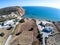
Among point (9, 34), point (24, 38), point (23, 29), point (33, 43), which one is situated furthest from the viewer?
point (23, 29)

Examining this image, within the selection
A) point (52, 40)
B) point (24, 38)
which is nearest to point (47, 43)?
point (52, 40)

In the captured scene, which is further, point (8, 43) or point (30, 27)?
point (30, 27)

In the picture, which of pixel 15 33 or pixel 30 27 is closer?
pixel 15 33

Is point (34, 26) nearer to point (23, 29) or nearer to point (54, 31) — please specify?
point (23, 29)

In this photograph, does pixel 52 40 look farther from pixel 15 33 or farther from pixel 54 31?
pixel 15 33

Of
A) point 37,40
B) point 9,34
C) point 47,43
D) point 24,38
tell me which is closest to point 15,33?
point 9,34

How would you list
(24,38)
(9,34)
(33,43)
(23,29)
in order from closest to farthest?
(33,43) < (24,38) < (9,34) < (23,29)
